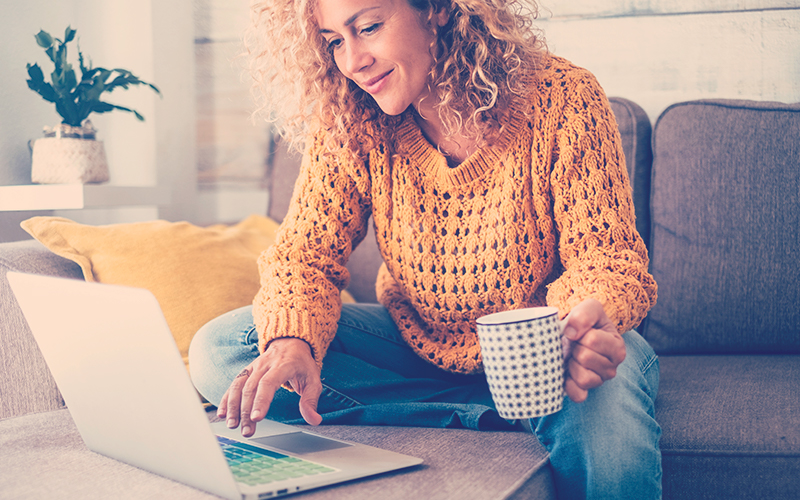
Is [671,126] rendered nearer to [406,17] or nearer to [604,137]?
[604,137]

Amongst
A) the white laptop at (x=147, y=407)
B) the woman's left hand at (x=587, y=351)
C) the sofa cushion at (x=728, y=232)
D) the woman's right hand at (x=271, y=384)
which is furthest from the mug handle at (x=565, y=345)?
the sofa cushion at (x=728, y=232)

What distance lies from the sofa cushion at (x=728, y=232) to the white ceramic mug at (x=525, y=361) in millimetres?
686

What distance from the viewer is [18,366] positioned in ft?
3.31

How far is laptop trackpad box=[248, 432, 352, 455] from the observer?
28.6 inches

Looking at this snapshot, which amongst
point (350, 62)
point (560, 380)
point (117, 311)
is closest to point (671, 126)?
point (350, 62)

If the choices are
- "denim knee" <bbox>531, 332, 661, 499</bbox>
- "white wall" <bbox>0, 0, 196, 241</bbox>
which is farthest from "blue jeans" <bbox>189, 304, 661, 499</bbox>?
"white wall" <bbox>0, 0, 196, 241</bbox>

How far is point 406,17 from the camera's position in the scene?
3.04 feet

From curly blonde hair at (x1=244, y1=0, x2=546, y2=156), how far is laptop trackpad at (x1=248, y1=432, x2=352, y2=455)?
0.49m

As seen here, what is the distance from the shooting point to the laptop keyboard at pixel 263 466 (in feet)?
2.03

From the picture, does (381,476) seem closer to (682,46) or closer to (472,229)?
(472,229)

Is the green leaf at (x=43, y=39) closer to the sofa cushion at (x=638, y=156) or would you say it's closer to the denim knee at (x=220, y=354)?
the denim knee at (x=220, y=354)

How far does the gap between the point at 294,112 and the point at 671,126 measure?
78 centimetres

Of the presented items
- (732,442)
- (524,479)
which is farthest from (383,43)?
(732,442)

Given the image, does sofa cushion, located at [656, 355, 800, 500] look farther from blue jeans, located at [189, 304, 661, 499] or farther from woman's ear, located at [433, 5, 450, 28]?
woman's ear, located at [433, 5, 450, 28]
